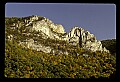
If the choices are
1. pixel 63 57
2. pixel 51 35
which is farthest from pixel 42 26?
pixel 63 57

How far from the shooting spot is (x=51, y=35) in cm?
774

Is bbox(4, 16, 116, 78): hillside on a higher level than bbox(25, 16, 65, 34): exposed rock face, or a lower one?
lower

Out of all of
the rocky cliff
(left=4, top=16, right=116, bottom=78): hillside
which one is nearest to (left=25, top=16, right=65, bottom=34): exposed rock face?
the rocky cliff

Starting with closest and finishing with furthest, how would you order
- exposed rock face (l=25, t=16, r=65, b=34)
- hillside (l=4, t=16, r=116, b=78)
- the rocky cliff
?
hillside (l=4, t=16, r=116, b=78) < the rocky cliff < exposed rock face (l=25, t=16, r=65, b=34)

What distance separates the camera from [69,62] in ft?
18.2

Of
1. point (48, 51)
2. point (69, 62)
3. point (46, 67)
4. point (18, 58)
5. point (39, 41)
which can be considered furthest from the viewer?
point (39, 41)

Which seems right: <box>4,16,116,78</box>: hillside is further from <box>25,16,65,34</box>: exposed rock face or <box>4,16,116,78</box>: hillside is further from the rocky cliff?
<box>25,16,65,34</box>: exposed rock face

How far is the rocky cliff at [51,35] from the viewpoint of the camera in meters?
5.19

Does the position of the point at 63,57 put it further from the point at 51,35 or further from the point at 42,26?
the point at 42,26

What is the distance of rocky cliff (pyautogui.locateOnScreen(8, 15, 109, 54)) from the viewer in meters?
5.19
